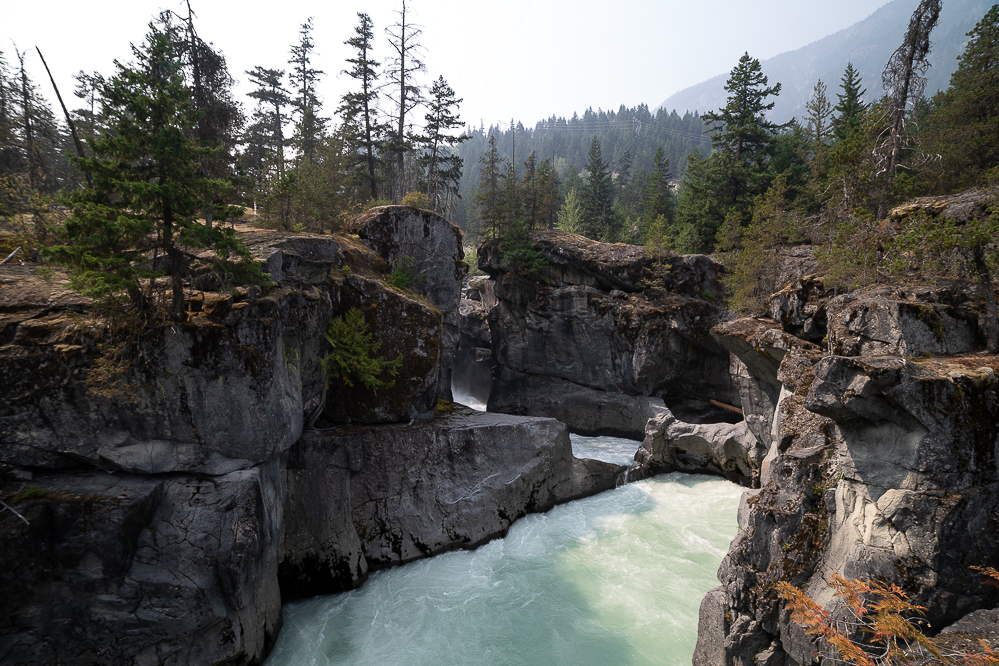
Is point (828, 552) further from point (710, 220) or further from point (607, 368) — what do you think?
point (710, 220)

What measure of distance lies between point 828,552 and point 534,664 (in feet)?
21.6

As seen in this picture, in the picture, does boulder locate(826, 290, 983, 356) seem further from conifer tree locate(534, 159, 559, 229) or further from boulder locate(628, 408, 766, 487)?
conifer tree locate(534, 159, 559, 229)

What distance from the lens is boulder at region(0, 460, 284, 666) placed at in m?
7.59

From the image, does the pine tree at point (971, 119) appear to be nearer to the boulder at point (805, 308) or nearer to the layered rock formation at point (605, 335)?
the boulder at point (805, 308)

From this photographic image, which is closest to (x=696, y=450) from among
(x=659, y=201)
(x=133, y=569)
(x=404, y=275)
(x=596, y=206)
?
(x=404, y=275)

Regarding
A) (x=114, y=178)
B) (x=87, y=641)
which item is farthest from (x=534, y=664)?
(x=114, y=178)

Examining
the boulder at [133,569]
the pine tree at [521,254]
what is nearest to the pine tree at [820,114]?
the pine tree at [521,254]

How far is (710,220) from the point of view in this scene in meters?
28.4

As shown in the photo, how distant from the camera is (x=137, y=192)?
793 cm

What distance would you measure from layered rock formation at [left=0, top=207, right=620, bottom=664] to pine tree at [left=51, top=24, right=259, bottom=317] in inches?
52.4

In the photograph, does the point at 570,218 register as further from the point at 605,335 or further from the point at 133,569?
the point at 133,569

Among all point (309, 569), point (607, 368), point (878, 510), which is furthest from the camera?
point (607, 368)

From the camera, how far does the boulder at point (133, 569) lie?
7586mm

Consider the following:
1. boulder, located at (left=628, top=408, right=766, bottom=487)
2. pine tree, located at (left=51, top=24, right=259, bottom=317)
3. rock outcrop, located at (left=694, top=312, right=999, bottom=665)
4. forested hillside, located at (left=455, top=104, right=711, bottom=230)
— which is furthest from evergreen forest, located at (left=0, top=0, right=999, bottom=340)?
forested hillside, located at (left=455, top=104, right=711, bottom=230)
